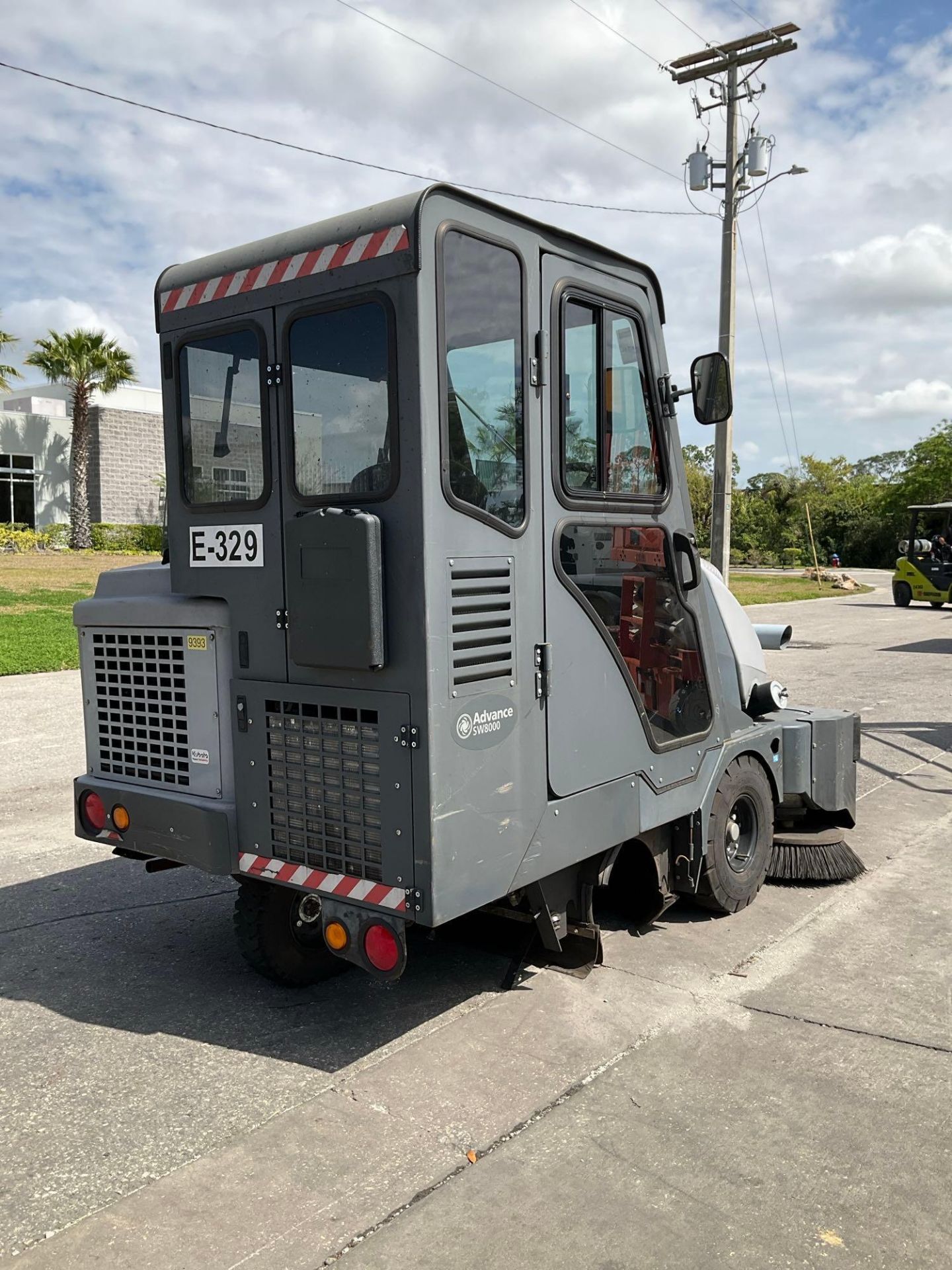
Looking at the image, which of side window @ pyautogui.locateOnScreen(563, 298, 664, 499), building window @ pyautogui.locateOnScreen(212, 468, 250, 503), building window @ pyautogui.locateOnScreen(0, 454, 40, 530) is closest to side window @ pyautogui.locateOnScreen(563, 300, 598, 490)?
side window @ pyautogui.locateOnScreen(563, 298, 664, 499)

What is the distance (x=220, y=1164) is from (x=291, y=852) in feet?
3.57

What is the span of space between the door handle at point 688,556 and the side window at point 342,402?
166cm

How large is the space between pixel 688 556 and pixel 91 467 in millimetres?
37835

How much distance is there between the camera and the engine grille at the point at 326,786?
12.1 feet

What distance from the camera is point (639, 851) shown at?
187 inches

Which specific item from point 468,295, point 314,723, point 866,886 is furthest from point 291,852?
point 866,886

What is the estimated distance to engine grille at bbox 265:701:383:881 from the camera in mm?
3676

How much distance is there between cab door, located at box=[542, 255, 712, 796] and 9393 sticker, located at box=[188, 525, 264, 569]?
1.06m

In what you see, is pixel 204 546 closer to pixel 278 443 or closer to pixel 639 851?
pixel 278 443

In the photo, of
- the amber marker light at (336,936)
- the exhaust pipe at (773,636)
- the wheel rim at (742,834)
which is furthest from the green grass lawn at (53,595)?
the amber marker light at (336,936)

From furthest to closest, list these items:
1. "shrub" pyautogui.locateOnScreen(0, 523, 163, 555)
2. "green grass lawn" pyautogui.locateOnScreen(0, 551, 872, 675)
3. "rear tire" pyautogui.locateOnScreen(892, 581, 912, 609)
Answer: "shrub" pyautogui.locateOnScreen(0, 523, 163, 555), "rear tire" pyautogui.locateOnScreen(892, 581, 912, 609), "green grass lawn" pyautogui.locateOnScreen(0, 551, 872, 675)

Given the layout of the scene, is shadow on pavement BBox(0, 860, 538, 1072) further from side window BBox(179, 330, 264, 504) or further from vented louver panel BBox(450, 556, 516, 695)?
side window BBox(179, 330, 264, 504)

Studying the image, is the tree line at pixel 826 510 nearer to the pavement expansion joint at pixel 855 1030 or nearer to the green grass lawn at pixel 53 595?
the green grass lawn at pixel 53 595

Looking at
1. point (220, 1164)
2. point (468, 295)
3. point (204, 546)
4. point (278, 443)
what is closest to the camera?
point (220, 1164)
